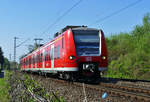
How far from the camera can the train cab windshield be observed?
13008mm

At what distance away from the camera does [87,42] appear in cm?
1318

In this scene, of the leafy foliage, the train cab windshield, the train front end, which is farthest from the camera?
the leafy foliage

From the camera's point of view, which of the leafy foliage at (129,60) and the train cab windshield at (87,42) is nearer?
the train cab windshield at (87,42)

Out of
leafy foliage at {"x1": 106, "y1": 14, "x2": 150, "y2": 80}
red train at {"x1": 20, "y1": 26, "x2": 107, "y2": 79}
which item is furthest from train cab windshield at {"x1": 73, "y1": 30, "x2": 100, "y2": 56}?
leafy foliage at {"x1": 106, "y1": 14, "x2": 150, "y2": 80}

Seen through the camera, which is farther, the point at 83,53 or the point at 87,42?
the point at 87,42

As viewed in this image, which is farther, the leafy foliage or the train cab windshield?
the leafy foliage

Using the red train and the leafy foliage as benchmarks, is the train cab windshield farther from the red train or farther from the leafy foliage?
the leafy foliage

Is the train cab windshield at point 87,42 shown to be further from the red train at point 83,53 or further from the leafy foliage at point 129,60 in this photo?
the leafy foliage at point 129,60

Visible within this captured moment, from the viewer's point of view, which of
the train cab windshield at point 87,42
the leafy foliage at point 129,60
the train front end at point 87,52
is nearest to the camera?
the train front end at point 87,52

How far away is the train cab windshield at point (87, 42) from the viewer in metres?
13.0

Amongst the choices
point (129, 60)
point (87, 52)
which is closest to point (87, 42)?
point (87, 52)

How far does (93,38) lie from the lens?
13.4m

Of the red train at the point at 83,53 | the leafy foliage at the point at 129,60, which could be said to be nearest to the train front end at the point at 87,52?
the red train at the point at 83,53

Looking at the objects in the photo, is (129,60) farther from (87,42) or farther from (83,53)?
(83,53)
